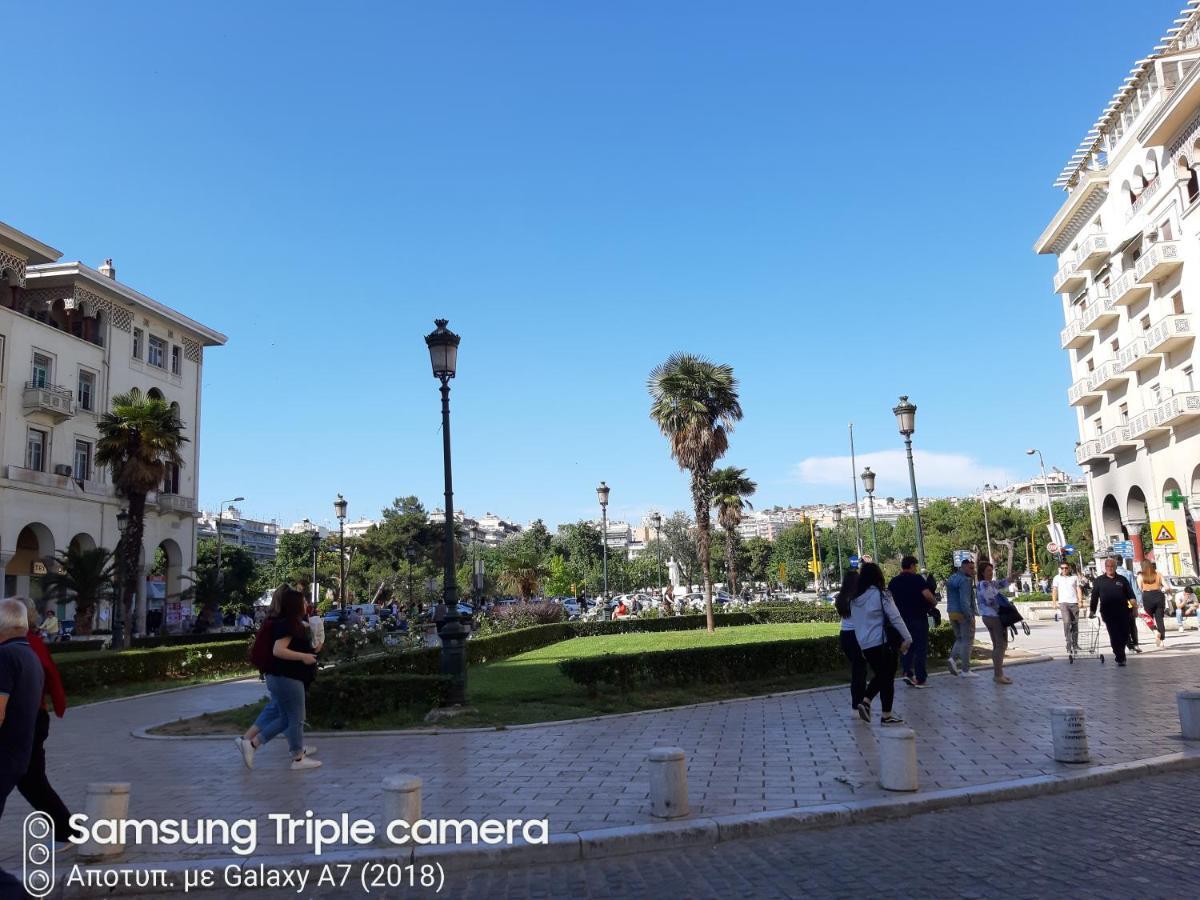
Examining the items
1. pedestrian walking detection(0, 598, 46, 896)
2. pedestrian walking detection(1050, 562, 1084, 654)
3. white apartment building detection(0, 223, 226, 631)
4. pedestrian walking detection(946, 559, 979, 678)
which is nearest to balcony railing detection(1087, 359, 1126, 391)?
pedestrian walking detection(1050, 562, 1084, 654)

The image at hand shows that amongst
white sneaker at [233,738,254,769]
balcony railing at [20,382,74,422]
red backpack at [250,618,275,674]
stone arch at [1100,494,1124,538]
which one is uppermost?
balcony railing at [20,382,74,422]

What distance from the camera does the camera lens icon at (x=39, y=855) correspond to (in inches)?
197

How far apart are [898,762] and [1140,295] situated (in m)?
37.2

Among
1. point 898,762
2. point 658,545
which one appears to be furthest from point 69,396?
point 658,545

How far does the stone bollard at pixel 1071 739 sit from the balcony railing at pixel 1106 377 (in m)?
35.9

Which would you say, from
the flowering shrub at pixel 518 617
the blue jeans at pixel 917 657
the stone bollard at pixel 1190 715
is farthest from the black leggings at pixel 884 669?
the flowering shrub at pixel 518 617

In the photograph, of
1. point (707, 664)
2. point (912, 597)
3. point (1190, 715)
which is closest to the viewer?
point (1190, 715)

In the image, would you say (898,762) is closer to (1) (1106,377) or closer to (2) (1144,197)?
(2) (1144,197)

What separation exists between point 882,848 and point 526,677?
11165 mm

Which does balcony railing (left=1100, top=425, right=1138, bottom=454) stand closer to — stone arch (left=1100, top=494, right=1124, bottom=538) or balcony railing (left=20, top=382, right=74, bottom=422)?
stone arch (left=1100, top=494, right=1124, bottom=538)

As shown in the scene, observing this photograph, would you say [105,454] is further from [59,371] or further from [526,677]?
[526,677]

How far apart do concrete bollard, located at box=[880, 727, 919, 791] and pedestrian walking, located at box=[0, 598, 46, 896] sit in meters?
5.32

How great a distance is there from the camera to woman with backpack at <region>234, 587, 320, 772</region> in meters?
8.03

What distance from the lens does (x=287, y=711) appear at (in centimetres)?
805
